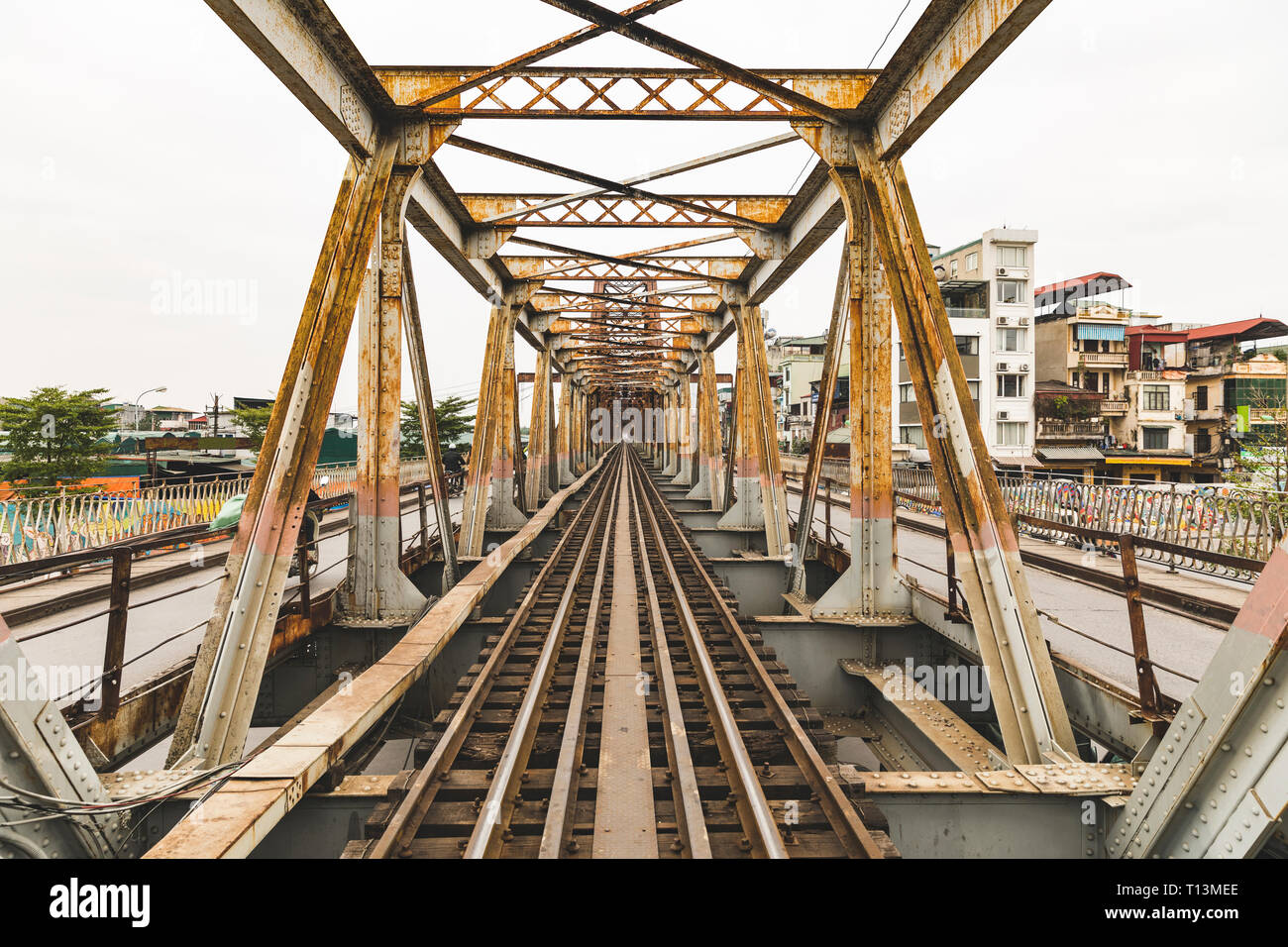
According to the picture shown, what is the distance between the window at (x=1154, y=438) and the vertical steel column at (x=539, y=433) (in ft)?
128

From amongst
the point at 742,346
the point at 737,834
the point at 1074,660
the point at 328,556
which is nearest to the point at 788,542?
the point at 742,346

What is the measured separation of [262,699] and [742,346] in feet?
41.6

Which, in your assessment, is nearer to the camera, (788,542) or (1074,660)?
(1074,660)

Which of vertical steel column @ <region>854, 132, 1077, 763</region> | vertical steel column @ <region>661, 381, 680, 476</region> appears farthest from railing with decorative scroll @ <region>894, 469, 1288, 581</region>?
vertical steel column @ <region>661, 381, 680, 476</region>

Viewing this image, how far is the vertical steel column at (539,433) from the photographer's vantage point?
23297 millimetres

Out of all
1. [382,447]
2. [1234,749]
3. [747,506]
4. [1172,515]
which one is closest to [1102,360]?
[747,506]

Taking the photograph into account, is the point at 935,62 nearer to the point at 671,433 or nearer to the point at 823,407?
the point at 823,407

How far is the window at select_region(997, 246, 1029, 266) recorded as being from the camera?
39.9 m

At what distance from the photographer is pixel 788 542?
45.8 feet

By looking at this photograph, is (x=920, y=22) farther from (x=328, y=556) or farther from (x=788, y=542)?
(x=328, y=556)

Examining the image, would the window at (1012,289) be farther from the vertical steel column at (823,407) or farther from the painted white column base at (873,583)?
the painted white column base at (873,583)

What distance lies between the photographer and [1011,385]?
131 feet

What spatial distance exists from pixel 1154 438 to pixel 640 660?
47.8 metres

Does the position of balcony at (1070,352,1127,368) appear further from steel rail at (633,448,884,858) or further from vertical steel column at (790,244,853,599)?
steel rail at (633,448,884,858)
